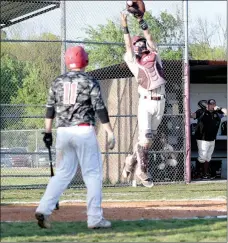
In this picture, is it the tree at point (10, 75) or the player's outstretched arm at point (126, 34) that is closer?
the player's outstretched arm at point (126, 34)

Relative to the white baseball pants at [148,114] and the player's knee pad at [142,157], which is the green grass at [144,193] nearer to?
the player's knee pad at [142,157]

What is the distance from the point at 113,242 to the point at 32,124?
1134cm

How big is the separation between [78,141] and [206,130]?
31.8ft

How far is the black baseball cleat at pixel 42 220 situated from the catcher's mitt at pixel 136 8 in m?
5.18

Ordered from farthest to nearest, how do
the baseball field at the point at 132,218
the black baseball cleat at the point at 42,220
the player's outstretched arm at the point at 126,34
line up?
1. the player's outstretched arm at the point at 126,34
2. the black baseball cleat at the point at 42,220
3. the baseball field at the point at 132,218

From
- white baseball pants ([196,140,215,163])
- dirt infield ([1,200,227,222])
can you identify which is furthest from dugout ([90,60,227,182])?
dirt infield ([1,200,227,222])

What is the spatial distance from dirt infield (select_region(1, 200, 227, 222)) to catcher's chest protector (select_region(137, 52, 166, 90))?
7.77 feet

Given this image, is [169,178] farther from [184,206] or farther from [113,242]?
[113,242]

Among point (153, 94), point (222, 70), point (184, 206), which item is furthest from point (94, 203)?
point (222, 70)

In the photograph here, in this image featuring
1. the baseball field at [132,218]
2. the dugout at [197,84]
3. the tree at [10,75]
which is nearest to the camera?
the baseball field at [132,218]

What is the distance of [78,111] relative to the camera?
28.0 ft

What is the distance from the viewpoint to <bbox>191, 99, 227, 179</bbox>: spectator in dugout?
17688 mm

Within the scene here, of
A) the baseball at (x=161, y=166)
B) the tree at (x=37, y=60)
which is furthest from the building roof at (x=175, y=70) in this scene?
the baseball at (x=161, y=166)

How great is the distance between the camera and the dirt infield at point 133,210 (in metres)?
9.47
